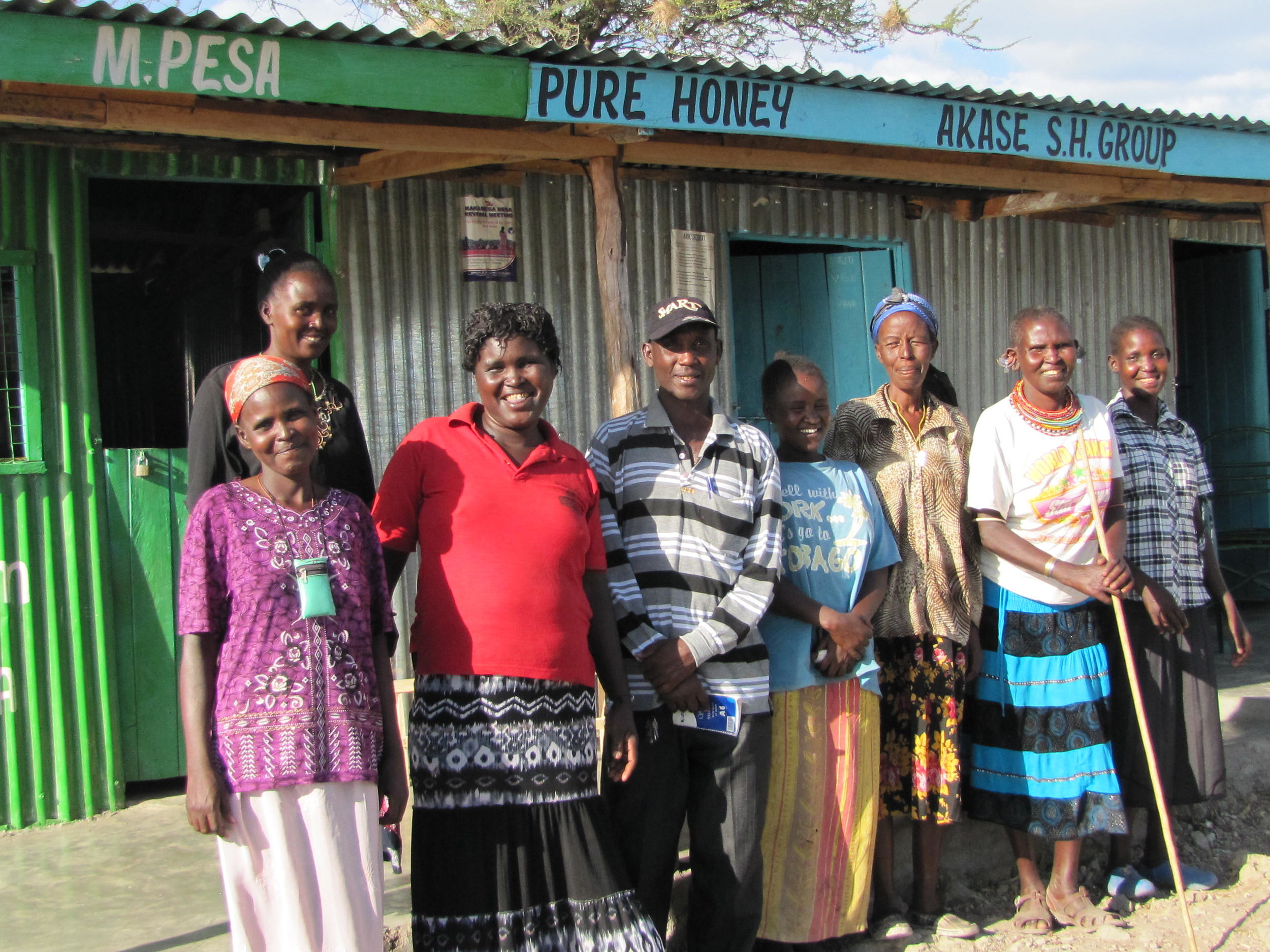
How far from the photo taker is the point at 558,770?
2.73 m

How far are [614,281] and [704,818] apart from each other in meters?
2.37

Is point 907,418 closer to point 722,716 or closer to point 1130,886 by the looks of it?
point 722,716

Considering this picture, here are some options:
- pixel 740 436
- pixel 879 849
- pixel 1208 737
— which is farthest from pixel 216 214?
pixel 1208 737

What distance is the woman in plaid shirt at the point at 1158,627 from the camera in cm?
394

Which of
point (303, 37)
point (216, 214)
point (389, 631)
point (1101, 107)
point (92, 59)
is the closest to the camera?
point (389, 631)

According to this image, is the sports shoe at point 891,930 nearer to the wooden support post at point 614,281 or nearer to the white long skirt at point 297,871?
the white long skirt at point 297,871

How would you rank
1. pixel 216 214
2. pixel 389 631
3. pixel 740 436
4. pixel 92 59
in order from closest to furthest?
pixel 389 631
pixel 740 436
pixel 92 59
pixel 216 214

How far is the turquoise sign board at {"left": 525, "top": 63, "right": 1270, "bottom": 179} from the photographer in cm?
435

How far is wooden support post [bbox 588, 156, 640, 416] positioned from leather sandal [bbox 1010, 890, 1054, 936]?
7.32ft

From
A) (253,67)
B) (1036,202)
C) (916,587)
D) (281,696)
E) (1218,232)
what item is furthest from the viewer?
(1218,232)

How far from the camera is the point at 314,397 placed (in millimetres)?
2725

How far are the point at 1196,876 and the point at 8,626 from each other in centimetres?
434

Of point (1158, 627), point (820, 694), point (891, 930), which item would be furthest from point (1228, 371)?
point (820, 694)

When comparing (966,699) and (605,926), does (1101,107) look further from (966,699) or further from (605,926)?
(605,926)
